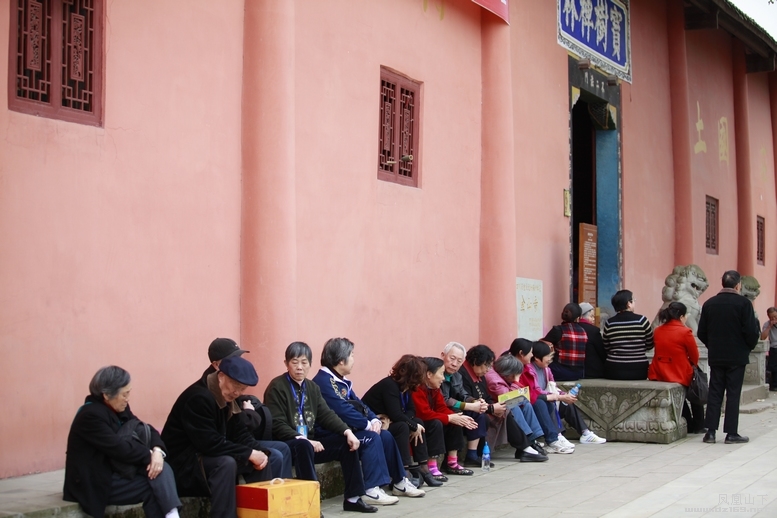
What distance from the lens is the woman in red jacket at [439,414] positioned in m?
8.31

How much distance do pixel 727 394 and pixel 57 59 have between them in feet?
22.9

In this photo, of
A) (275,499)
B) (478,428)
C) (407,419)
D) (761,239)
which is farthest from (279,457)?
(761,239)

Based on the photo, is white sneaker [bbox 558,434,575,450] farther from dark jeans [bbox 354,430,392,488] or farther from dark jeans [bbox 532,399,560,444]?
dark jeans [bbox 354,430,392,488]

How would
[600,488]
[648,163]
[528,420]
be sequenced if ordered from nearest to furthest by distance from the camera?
[600,488] < [528,420] < [648,163]

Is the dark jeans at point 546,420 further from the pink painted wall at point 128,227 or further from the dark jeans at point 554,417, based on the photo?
the pink painted wall at point 128,227

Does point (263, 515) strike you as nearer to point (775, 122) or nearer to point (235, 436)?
point (235, 436)

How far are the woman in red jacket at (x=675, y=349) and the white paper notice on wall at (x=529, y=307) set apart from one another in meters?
1.69

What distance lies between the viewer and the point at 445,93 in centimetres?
1103

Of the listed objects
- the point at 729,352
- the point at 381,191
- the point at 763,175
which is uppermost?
the point at 763,175

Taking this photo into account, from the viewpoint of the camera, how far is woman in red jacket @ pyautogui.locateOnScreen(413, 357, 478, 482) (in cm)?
831

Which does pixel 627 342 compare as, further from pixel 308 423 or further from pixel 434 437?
pixel 308 423

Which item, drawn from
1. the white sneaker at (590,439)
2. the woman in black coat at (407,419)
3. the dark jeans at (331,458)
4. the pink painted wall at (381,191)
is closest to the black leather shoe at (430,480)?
the woman in black coat at (407,419)

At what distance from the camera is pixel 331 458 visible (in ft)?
24.3

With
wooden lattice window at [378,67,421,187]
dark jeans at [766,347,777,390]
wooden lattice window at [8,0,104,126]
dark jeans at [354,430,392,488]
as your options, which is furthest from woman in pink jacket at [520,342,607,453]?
dark jeans at [766,347,777,390]
